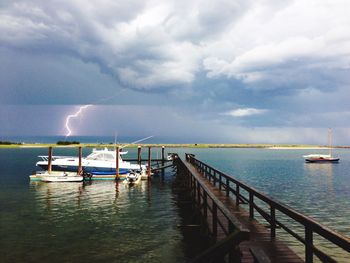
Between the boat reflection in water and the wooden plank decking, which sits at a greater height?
the wooden plank decking

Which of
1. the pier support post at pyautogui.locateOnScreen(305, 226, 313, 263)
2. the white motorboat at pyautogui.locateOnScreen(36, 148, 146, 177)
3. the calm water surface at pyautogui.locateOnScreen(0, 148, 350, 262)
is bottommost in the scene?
the calm water surface at pyautogui.locateOnScreen(0, 148, 350, 262)

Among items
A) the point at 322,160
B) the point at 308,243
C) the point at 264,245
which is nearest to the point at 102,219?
the point at 264,245

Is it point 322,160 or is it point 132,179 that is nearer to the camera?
point 132,179

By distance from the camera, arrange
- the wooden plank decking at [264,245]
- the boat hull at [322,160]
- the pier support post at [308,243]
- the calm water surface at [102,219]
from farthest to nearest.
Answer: the boat hull at [322,160]
the calm water surface at [102,219]
the wooden plank decking at [264,245]
the pier support post at [308,243]

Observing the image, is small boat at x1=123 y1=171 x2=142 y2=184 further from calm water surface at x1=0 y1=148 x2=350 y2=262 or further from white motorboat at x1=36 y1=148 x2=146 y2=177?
white motorboat at x1=36 y1=148 x2=146 y2=177

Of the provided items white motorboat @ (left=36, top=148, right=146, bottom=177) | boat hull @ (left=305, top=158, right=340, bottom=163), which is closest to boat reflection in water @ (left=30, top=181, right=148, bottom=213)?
white motorboat @ (left=36, top=148, right=146, bottom=177)

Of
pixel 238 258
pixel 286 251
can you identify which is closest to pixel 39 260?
pixel 286 251

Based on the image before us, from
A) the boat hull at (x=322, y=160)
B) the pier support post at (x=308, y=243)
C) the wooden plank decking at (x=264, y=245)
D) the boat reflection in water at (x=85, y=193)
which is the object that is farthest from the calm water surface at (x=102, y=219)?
the boat hull at (x=322, y=160)

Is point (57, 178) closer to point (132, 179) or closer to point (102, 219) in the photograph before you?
point (132, 179)

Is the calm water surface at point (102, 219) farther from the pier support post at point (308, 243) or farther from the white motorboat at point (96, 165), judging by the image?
the pier support post at point (308, 243)

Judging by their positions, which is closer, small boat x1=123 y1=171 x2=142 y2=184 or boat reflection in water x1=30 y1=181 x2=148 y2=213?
boat reflection in water x1=30 y1=181 x2=148 y2=213

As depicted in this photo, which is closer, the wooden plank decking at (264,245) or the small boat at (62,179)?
the wooden plank decking at (264,245)

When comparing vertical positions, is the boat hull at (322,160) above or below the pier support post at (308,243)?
below

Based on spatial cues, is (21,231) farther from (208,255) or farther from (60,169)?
(60,169)
